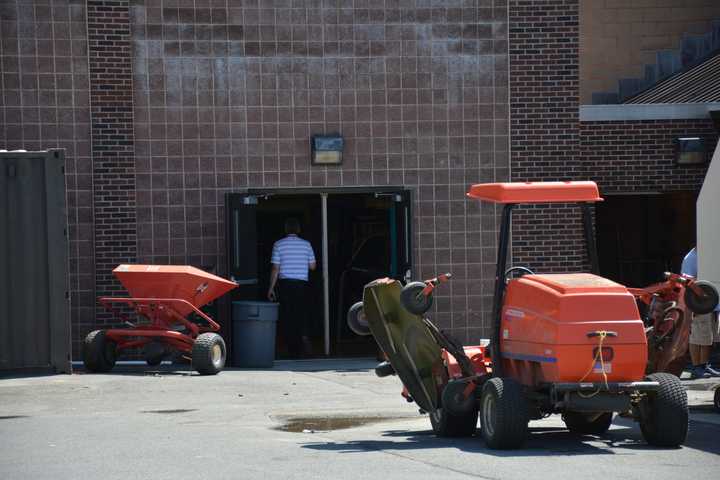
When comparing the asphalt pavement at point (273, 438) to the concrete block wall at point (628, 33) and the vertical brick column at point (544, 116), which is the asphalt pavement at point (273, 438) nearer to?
the vertical brick column at point (544, 116)

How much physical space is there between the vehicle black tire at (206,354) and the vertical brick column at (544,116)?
4.90m

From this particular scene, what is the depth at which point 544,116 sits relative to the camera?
64.3 feet

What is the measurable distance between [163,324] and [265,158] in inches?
120

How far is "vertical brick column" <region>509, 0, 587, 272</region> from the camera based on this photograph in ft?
64.0

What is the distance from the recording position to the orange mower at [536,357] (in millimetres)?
10094

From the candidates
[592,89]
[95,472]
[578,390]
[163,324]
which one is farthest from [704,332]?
[592,89]

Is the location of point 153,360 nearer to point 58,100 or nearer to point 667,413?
point 58,100

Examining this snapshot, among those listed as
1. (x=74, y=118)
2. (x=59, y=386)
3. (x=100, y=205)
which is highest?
(x=74, y=118)

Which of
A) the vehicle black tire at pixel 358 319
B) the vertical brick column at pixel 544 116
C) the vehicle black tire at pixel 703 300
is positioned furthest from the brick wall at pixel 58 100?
the vehicle black tire at pixel 703 300

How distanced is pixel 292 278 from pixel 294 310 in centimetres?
45

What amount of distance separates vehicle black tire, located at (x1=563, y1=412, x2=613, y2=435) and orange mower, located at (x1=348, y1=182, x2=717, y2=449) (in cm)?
1

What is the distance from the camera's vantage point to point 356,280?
69.8 ft

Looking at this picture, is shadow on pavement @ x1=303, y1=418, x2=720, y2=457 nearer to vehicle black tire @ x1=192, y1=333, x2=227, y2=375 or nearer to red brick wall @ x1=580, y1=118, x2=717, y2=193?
vehicle black tire @ x1=192, y1=333, x2=227, y2=375

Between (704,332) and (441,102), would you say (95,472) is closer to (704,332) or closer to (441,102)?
(704,332)
